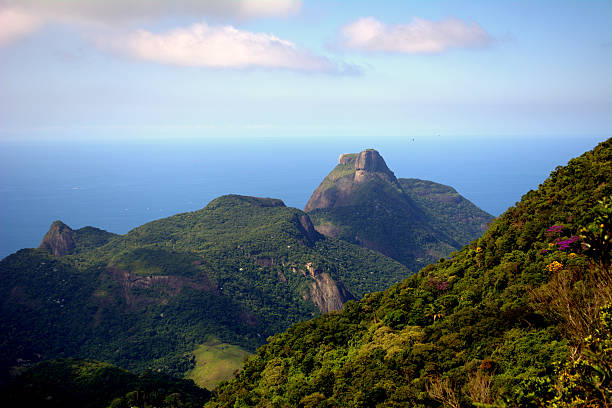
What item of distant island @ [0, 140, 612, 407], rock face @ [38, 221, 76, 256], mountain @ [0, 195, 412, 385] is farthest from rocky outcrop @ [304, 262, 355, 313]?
rock face @ [38, 221, 76, 256]

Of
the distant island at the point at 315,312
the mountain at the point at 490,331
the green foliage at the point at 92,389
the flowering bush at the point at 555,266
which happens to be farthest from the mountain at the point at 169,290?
the flowering bush at the point at 555,266

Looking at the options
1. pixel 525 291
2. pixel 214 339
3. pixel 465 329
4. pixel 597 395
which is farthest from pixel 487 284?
pixel 214 339

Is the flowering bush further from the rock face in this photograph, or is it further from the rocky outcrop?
the rock face

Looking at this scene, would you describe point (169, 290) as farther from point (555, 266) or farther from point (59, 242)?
point (555, 266)

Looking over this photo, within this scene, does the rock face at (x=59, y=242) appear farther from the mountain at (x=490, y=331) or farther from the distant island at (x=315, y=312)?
the mountain at (x=490, y=331)

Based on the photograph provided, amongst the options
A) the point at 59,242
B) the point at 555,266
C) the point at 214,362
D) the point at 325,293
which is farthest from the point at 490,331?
the point at 59,242

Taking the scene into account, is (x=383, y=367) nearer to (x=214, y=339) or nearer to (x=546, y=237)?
(x=546, y=237)
